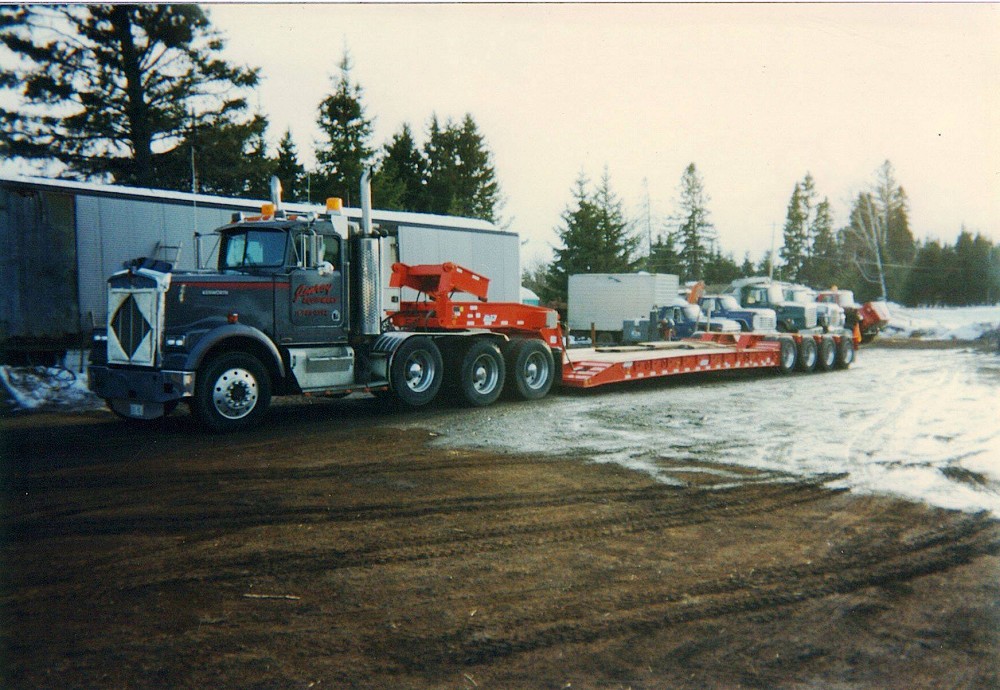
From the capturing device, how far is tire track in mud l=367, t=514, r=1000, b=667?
372 cm

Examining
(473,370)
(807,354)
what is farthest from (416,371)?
(807,354)

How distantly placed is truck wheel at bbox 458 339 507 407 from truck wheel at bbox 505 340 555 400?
0.25m

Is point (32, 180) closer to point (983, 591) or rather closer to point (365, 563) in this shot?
point (365, 563)

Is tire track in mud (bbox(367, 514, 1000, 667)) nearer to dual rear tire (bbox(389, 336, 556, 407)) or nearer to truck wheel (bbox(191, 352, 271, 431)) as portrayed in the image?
truck wheel (bbox(191, 352, 271, 431))

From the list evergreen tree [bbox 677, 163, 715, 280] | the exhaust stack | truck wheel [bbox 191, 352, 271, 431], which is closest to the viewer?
truck wheel [bbox 191, 352, 271, 431]

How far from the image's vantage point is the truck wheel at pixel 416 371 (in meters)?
11.6

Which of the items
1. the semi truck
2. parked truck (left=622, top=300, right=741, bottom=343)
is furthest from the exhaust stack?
parked truck (left=622, top=300, right=741, bottom=343)

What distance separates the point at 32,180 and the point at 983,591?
1559cm

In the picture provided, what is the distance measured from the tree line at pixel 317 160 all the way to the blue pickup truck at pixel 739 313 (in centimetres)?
626

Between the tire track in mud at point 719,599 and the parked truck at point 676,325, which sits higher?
the parked truck at point 676,325

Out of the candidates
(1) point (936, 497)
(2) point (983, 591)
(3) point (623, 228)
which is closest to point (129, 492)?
(2) point (983, 591)

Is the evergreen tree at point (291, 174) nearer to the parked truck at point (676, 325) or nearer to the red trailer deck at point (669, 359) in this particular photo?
the parked truck at point (676, 325)

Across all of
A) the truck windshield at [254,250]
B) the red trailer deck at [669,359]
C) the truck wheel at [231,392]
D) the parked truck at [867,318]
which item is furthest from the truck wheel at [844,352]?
the truck wheel at [231,392]

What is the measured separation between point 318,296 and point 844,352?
15638 mm
